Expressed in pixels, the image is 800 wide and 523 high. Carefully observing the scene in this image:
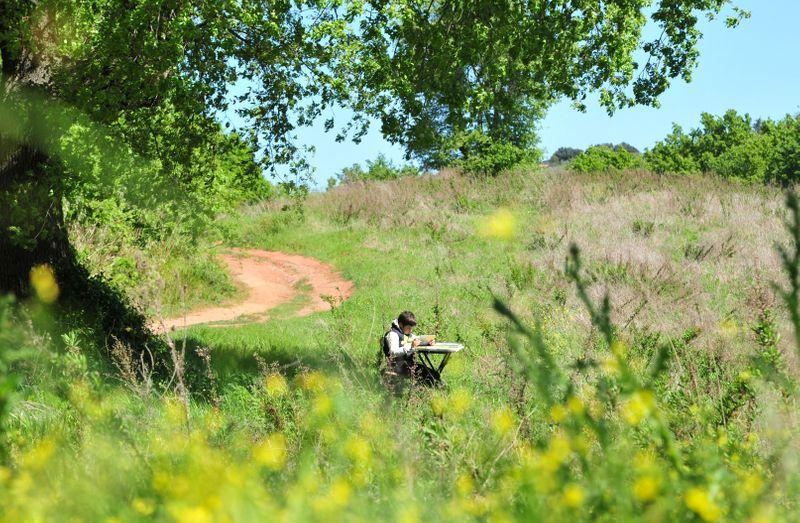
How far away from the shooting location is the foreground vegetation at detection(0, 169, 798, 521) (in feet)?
8.38

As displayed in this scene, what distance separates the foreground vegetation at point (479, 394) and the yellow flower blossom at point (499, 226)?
0.12 m

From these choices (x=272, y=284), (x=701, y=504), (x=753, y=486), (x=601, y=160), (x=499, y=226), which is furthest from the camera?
(x=601, y=160)

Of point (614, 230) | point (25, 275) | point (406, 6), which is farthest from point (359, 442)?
point (614, 230)

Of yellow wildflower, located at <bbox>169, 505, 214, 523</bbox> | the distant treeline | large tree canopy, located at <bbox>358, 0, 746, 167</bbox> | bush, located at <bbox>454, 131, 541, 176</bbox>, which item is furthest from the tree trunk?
the distant treeline

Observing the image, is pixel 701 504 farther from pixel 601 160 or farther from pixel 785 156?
pixel 785 156

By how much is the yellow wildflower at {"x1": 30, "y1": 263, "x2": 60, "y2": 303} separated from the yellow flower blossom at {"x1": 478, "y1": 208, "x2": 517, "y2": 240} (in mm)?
11783

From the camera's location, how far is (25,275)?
10523 millimetres

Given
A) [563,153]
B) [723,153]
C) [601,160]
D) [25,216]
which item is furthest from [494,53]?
[563,153]

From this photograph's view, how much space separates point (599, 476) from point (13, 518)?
2009mm

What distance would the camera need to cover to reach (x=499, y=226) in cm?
2172

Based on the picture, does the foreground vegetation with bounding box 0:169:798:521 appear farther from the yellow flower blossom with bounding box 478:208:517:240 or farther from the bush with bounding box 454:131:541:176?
the bush with bounding box 454:131:541:176

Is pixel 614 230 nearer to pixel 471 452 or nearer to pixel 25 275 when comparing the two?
pixel 25 275

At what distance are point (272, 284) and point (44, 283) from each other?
421 inches

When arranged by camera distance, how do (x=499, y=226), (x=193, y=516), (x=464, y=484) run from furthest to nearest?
(x=499, y=226) < (x=464, y=484) < (x=193, y=516)
